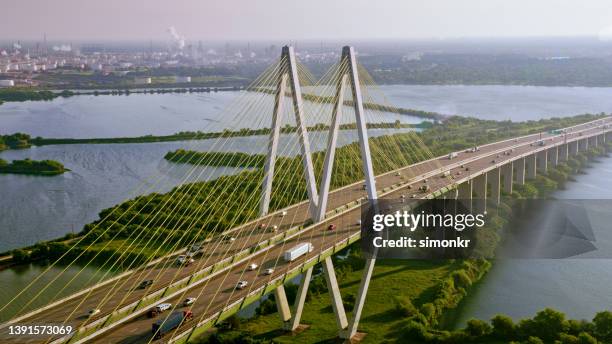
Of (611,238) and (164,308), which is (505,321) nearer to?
(164,308)

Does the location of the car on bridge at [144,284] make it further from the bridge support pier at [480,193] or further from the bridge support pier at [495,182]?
the bridge support pier at [495,182]

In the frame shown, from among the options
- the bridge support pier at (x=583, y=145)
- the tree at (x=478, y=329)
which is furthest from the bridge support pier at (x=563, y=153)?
the tree at (x=478, y=329)

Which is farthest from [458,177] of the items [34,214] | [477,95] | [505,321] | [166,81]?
[166,81]

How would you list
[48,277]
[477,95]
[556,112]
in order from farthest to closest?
[477,95] < [556,112] < [48,277]

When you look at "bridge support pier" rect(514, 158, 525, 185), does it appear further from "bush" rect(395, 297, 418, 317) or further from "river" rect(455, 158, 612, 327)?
"bush" rect(395, 297, 418, 317)

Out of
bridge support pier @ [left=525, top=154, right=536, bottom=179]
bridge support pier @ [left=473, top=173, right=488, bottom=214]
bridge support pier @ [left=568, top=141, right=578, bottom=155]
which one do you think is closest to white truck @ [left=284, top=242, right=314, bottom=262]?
bridge support pier @ [left=473, top=173, right=488, bottom=214]

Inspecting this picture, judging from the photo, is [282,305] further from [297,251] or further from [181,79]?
[181,79]

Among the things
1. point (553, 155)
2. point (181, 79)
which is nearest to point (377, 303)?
point (553, 155)
